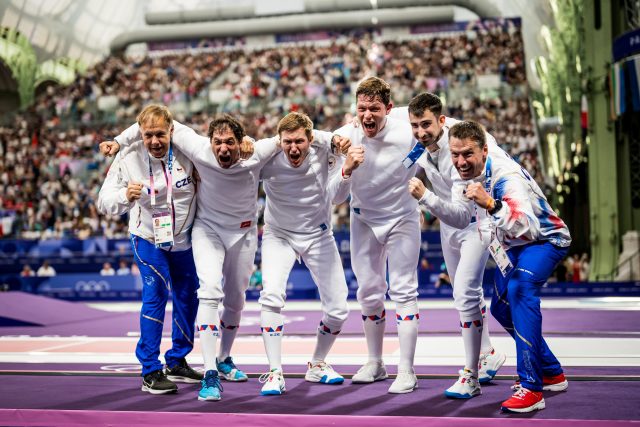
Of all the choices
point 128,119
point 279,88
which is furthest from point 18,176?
point 279,88

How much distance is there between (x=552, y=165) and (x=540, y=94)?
4119 mm

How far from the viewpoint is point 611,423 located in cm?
423

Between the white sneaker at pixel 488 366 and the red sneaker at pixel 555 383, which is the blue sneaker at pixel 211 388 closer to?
the white sneaker at pixel 488 366

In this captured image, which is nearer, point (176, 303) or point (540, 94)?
point (176, 303)

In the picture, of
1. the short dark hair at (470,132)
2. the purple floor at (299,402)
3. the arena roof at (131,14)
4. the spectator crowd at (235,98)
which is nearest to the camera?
the purple floor at (299,402)

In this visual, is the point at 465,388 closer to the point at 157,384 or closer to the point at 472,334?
the point at 472,334

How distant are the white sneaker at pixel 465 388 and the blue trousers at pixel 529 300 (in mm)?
522

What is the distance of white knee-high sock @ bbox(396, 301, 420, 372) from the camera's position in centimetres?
573

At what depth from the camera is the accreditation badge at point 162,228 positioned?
5.84m

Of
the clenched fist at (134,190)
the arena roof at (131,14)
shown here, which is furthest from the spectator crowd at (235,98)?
the clenched fist at (134,190)

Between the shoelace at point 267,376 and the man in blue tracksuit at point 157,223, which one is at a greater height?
the man in blue tracksuit at point 157,223

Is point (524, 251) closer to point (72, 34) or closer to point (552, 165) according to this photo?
point (552, 165)

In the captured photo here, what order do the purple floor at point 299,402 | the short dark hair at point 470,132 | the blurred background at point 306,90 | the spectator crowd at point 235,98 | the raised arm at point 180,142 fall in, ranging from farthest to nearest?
the spectator crowd at point 235,98 → the blurred background at point 306,90 → the raised arm at point 180,142 → the short dark hair at point 470,132 → the purple floor at point 299,402

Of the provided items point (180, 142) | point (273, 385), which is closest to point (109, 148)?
point (180, 142)
